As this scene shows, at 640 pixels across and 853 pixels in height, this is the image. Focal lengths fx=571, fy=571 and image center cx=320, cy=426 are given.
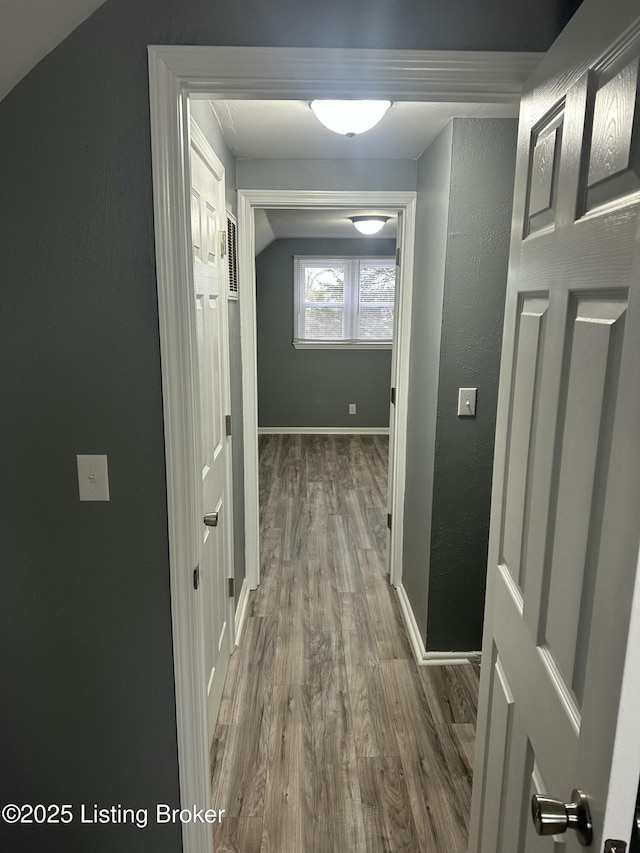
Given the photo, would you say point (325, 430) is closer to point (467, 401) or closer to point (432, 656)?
point (432, 656)

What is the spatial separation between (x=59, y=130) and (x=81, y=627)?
1131 millimetres

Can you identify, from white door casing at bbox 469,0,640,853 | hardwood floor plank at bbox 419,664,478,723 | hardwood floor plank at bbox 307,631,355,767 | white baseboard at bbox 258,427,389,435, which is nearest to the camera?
white door casing at bbox 469,0,640,853

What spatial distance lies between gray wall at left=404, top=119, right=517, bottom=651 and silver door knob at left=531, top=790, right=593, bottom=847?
1635 millimetres

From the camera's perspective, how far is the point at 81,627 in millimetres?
1406

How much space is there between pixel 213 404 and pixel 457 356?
38.4 inches

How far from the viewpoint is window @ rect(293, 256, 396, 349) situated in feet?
20.7

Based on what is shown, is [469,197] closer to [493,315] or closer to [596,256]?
[493,315]

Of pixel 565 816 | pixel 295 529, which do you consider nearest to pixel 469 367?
pixel 565 816

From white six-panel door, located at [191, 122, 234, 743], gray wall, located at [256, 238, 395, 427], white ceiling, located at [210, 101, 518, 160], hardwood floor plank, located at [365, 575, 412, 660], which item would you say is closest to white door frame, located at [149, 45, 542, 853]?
white six-panel door, located at [191, 122, 234, 743]

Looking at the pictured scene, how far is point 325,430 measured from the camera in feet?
21.9

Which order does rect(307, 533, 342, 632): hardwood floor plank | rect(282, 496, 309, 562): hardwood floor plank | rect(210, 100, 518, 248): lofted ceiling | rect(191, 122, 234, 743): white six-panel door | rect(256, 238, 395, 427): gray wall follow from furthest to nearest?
rect(256, 238, 395, 427): gray wall
rect(282, 496, 309, 562): hardwood floor plank
rect(307, 533, 342, 632): hardwood floor plank
rect(210, 100, 518, 248): lofted ceiling
rect(191, 122, 234, 743): white six-panel door

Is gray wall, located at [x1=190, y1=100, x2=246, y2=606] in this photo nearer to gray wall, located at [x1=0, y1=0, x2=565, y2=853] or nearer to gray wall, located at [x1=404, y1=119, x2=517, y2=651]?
gray wall, located at [x1=404, y1=119, x2=517, y2=651]

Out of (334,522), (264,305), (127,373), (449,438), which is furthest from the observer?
(264,305)

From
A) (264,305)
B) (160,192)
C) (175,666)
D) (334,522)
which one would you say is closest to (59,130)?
(160,192)
